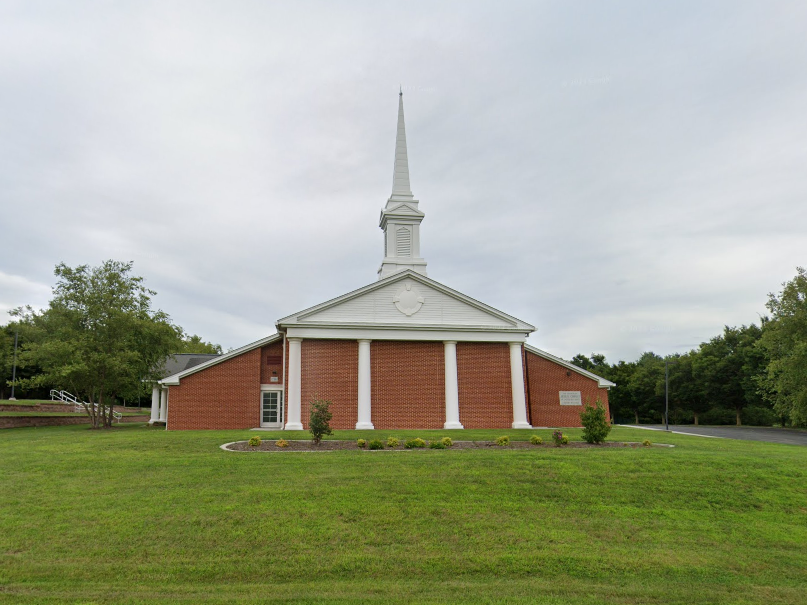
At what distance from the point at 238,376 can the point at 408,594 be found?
23098mm

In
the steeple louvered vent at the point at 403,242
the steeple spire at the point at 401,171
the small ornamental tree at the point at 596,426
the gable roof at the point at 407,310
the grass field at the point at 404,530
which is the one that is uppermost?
the steeple spire at the point at 401,171

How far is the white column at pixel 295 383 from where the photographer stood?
89.3ft

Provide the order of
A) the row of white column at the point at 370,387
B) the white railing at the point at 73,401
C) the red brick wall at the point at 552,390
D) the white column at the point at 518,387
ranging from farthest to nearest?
the white railing at the point at 73,401, the red brick wall at the point at 552,390, the white column at the point at 518,387, the row of white column at the point at 370,387

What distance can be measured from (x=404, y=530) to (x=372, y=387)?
19.1 metres

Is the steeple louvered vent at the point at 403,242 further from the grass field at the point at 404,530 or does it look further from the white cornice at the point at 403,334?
the grass field at the point at 404,530

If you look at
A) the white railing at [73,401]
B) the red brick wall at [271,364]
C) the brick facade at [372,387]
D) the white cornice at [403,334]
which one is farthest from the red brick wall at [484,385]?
the white railing at [73,401]

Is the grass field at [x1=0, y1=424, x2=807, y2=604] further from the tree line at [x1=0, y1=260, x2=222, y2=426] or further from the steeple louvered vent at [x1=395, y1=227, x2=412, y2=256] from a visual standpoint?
the steeple louvered vent at [x1=395, y1=227, x2=412, y2=256]

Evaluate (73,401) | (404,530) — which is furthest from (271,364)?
(73,401)

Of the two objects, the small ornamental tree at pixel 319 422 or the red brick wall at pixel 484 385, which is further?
the red brick wall at pixel 484 385

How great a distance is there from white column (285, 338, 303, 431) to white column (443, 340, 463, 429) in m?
7.36

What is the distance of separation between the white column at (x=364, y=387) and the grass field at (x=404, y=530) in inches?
544

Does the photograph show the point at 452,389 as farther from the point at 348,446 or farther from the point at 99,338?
the point at 99,338

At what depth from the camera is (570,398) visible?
104ft

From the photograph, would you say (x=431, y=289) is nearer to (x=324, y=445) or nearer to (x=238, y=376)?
(x=238, y=376)
